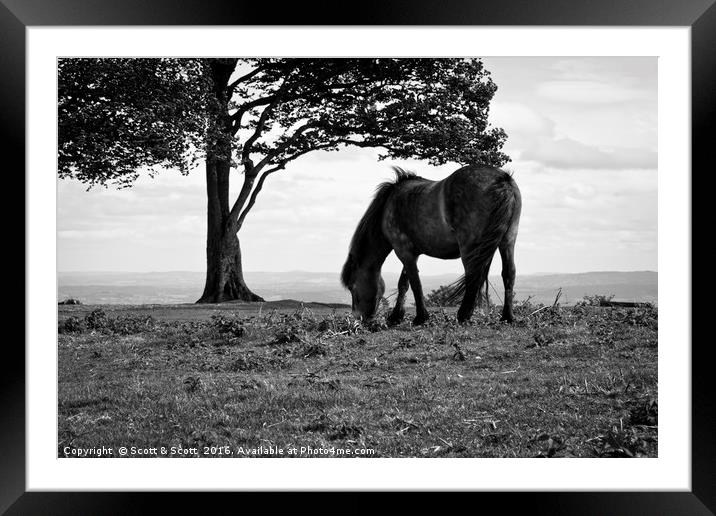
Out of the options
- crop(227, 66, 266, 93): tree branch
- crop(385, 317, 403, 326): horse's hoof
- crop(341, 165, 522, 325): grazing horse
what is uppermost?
crop(227, 66, 266, 93): tree branch

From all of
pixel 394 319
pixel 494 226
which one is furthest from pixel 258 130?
pixel 494 226

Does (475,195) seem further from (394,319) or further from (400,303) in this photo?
(394,319)

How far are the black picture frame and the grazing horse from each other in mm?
4527

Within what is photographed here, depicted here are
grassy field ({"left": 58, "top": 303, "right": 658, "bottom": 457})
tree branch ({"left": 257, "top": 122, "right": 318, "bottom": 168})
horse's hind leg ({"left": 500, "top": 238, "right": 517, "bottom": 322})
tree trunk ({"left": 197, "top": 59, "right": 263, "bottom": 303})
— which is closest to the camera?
grassy field ({"left": 58, "top": 303, "right": 658, "bottom": 457})

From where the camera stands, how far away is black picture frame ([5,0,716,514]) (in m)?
5.75

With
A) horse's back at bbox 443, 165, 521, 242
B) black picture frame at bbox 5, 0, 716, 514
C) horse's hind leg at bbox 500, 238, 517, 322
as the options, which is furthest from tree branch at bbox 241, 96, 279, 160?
black picture frame at bbox 5, 0, 716, 514

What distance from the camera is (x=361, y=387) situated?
740cm

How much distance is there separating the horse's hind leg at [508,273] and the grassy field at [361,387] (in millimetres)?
338

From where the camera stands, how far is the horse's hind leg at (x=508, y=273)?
1056 centimetres

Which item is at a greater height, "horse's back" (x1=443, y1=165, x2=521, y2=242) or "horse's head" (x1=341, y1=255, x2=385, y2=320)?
"horse's back" (x1=443, y1=165, x2=521, y2=242)

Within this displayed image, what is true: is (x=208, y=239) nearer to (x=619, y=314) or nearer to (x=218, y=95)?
(x=218, y=95)

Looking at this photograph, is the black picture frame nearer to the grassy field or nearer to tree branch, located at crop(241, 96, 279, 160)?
the grassy field
